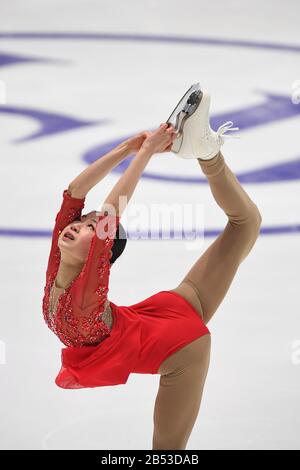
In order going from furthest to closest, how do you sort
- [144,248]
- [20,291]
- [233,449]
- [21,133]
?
1. [21,133]
2. [144,248]
3. [20,291]
4. [233,449]

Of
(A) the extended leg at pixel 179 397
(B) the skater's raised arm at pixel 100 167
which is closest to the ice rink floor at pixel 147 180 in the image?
(A) the extended leg at pixel 179 397

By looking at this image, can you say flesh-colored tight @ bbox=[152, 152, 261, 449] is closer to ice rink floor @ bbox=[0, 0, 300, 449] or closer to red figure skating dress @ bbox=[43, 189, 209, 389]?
red figure skating dress @ bbox=[43, 189, 209, 389]

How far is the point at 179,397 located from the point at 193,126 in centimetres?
114

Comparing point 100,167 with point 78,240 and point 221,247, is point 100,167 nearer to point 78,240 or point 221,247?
point 78,240

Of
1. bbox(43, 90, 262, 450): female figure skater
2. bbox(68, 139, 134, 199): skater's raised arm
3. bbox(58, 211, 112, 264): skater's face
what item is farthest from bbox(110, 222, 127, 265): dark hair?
bbox(68, 139, 134, 199): skater's raised arm

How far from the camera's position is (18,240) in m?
5.19

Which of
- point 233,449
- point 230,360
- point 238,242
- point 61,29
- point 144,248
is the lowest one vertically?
point 233,449

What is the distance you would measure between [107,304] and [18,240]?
6.40 feet

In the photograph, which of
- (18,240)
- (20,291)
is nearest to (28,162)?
(18,240)

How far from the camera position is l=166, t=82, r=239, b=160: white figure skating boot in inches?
138

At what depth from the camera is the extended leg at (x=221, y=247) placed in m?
3.65

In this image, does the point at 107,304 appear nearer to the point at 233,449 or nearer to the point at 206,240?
the point at 233,449

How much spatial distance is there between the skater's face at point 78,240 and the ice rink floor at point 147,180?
894 millimetres

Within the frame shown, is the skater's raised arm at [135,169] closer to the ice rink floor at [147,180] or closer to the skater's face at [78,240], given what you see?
the skater's face at [78,240]
